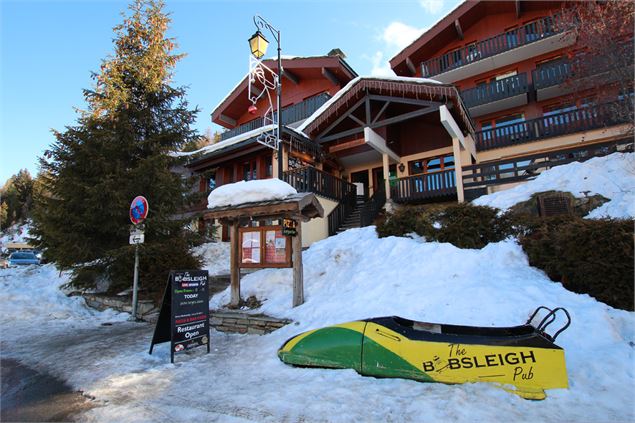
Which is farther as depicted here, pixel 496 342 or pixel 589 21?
pixel 589 21

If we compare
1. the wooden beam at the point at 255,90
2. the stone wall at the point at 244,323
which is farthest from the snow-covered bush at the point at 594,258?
the wooden beam at the point at 255,90

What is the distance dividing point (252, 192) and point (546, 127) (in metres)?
14.8

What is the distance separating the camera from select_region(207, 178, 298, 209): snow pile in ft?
22.8

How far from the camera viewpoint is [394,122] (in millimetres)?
13477

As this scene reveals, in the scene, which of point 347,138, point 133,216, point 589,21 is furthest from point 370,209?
point 589,21

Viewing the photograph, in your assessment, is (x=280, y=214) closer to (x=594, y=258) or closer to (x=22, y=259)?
(x=594, y=258)

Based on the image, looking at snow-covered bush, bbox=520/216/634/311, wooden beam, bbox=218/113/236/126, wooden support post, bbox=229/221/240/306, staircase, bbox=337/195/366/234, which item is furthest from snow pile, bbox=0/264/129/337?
wooden beam, bbox=218/113/236/126

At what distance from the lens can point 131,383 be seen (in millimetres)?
4023

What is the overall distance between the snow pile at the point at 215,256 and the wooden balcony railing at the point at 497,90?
1476 cm

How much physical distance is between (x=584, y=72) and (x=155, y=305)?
16345 mm

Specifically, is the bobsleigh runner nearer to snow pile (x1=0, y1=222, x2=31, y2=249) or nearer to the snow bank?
the snow bank

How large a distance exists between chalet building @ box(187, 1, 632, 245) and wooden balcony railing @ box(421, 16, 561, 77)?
6 centimetres

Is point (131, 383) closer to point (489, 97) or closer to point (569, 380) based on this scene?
point (569, 380)

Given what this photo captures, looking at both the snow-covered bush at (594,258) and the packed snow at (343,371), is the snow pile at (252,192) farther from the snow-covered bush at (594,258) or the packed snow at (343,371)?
the snow-covered bush at (594,258)
